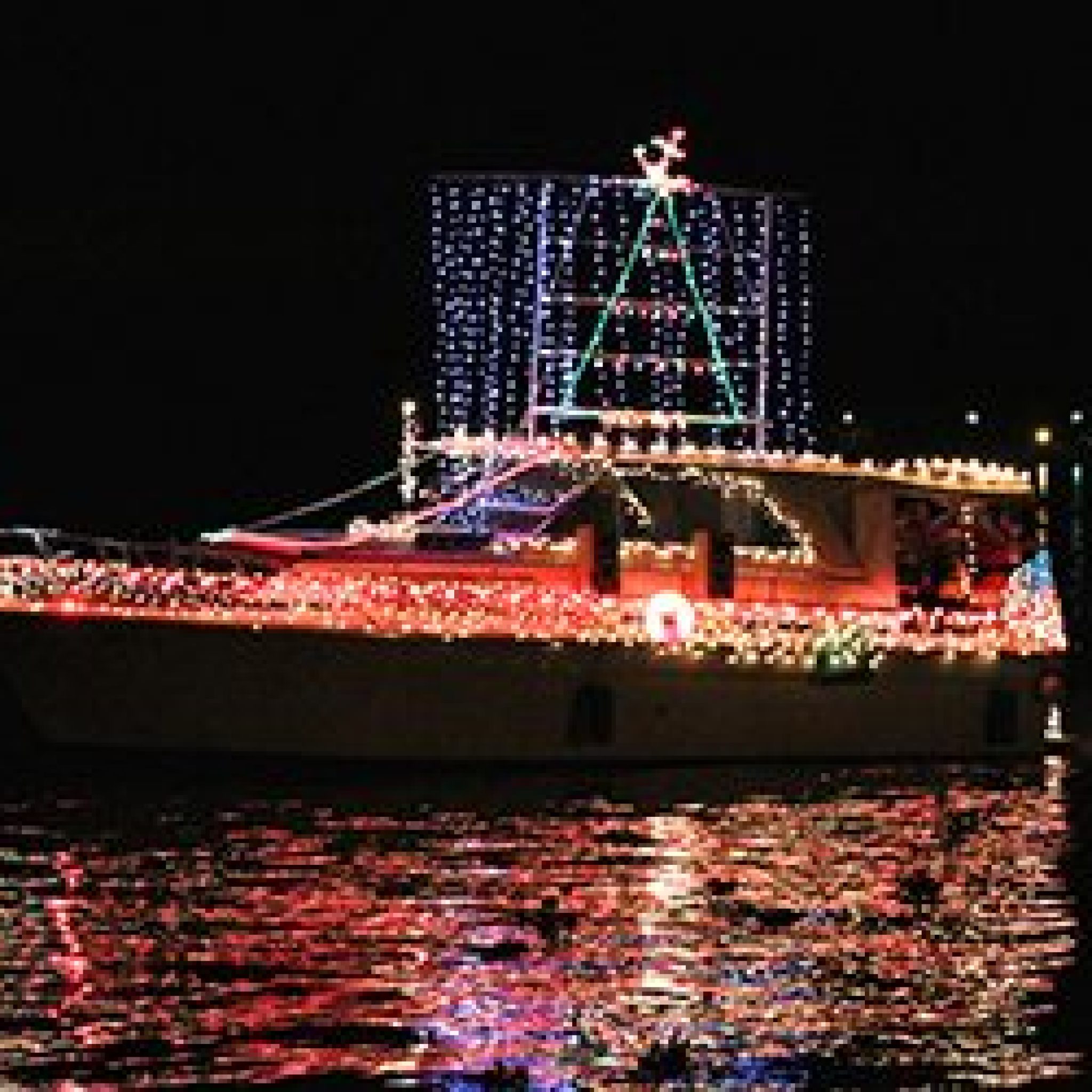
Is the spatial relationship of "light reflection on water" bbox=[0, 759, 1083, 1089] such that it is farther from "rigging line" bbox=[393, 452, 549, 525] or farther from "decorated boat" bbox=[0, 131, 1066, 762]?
"rigging line" bbox=[393, 452, 549, 525]

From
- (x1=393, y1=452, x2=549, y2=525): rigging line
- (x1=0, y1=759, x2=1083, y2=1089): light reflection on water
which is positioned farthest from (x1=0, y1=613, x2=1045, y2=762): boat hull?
(x1=393, y1=452, x2=549, y2=525): rigging line

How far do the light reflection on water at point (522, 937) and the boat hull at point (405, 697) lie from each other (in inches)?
43.7

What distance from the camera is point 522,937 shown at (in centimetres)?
2070

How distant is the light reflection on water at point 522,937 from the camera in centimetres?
1666

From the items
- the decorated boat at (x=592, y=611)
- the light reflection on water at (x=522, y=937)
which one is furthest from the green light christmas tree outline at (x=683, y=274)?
the light reflection on water at (x=522, y=937)

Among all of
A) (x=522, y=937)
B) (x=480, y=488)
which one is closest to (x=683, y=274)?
(x=480, y=488)

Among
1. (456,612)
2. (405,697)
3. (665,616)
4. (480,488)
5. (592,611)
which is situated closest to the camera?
(405,697)

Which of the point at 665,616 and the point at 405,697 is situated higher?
the point at 665,616

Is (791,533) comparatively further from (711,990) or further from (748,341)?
(711,990)

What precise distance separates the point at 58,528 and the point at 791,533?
24275 mm

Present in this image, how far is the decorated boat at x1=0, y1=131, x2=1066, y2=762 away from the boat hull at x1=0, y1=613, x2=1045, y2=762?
0.09 ft

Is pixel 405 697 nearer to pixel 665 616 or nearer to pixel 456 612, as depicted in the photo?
pixel 456 612

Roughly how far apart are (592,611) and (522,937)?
12.0 metres

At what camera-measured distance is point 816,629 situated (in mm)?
34500
